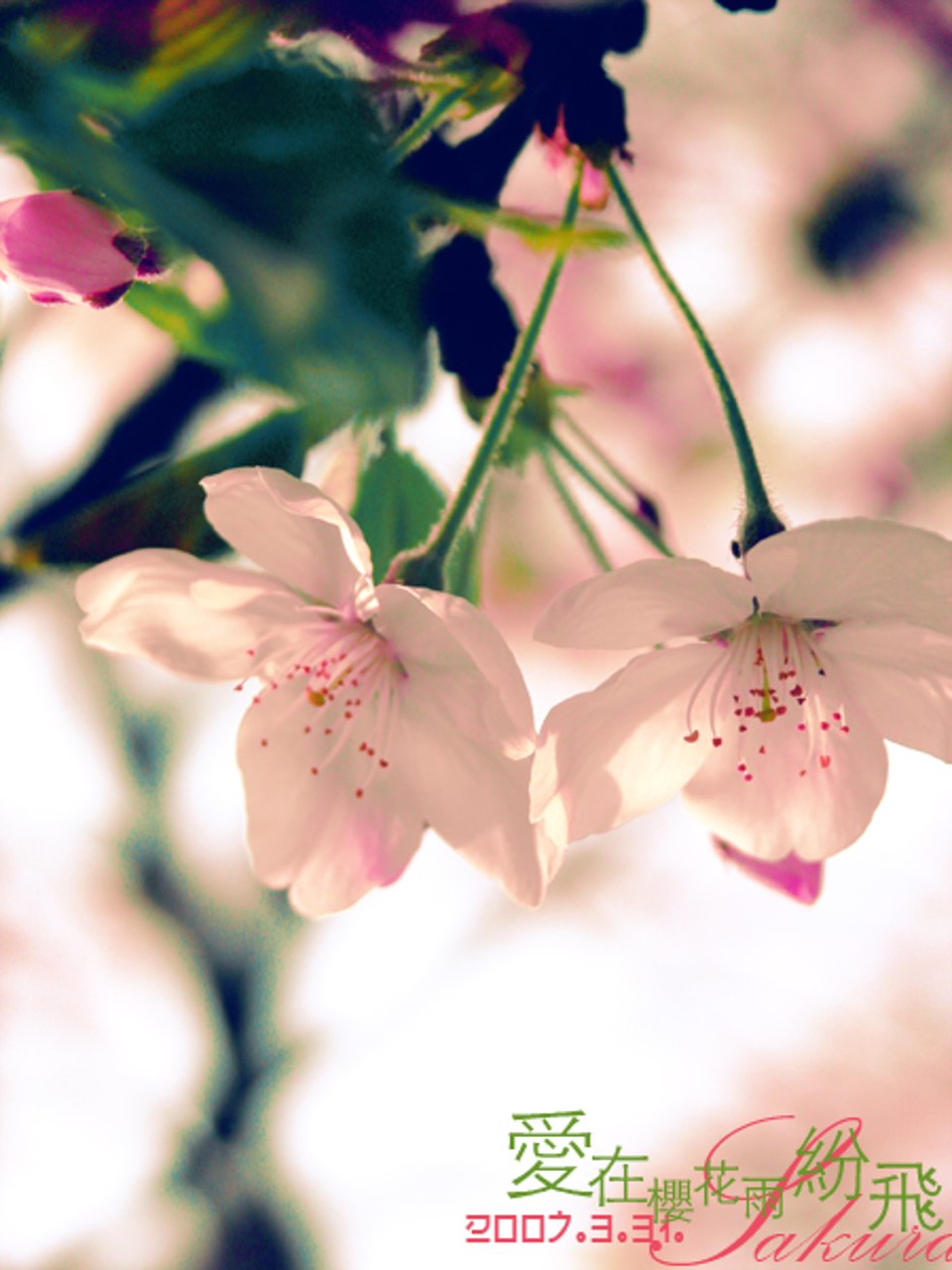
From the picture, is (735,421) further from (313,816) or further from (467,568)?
(313,816)

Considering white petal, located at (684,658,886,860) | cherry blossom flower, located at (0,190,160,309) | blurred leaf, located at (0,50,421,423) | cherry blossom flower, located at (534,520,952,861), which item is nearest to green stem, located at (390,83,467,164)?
blurred leaf, located at (0,50,421,423)

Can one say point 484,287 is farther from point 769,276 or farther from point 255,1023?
point 255,1023

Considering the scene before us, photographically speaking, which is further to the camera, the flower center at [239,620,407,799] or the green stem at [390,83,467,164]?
the flower center at [239,620,407,799]

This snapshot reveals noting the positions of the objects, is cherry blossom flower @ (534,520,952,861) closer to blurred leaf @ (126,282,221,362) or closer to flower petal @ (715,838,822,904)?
Answer: flower petal @ (715,838,822,904)

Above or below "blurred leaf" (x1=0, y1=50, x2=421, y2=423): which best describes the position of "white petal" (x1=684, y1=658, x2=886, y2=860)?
below


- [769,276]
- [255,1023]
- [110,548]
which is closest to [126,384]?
[110,548]

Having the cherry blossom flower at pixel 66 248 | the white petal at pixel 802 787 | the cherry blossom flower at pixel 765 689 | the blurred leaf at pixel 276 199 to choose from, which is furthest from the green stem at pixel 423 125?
the white petal at pixel 802 787

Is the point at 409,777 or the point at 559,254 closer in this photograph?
the point at 559,254
